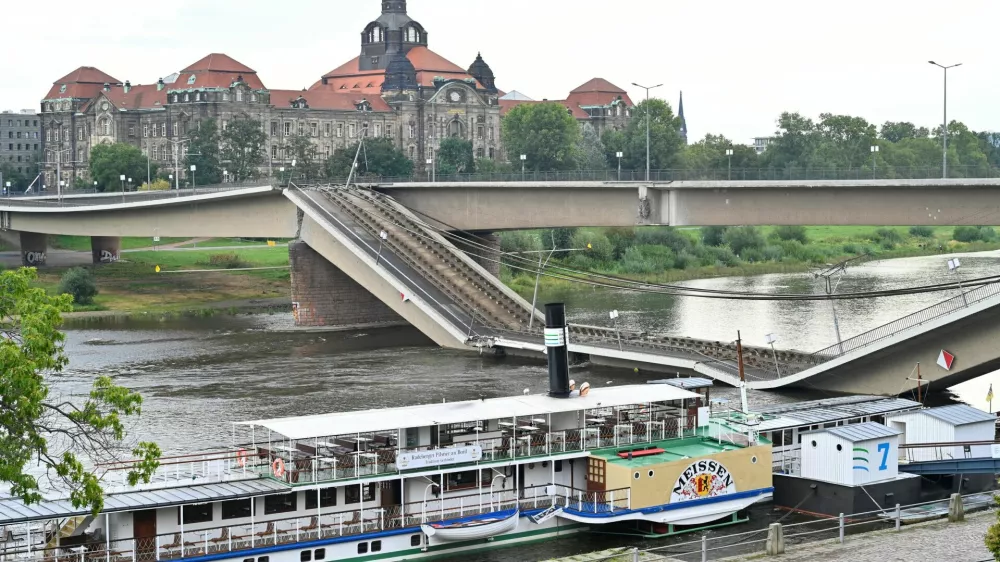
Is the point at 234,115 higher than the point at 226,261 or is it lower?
higher

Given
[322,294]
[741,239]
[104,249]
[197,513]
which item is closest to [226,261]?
[104,249]

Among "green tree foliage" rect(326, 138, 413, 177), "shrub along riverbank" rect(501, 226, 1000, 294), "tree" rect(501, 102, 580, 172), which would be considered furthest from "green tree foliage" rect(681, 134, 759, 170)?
"green tree foliage" rect(326, 138, 413, 177)

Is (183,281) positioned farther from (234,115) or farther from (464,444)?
(234,115)

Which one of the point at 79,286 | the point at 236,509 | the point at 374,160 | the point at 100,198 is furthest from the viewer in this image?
the point at 374,160

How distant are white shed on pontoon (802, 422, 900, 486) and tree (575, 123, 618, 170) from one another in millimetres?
120398

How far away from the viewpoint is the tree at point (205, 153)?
6294 inches

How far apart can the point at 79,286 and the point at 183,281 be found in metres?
9.63

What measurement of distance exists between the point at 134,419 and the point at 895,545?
95.8 ft

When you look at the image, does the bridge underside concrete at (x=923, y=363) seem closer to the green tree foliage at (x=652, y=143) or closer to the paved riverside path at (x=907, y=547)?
the paved riverside path at (x=907, y=547)

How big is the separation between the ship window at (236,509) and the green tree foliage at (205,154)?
126 meters

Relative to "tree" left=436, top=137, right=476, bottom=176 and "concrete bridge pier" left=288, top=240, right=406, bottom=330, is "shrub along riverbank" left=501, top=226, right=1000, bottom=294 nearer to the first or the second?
"concrete bridge pier" left=288, top=240, right=406, bottom=330

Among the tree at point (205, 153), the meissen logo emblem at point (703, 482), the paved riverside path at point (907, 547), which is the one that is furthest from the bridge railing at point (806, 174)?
the tree at point (205, 153)

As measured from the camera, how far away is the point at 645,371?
2430 inches

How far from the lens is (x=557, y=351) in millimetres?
39406
